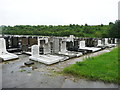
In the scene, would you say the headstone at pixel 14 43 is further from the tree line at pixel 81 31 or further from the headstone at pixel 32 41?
the tree line at pixel 81 31

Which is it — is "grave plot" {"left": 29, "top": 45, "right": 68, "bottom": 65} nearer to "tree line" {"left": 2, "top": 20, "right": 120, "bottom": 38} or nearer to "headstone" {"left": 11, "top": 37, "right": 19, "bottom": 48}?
"headstone" {"left": 11, "top": 37, "right": 19, "bottom": 48}

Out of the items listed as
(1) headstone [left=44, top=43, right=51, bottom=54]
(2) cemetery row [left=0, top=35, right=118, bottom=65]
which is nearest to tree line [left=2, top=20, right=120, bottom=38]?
(2) cemetery row [left=0, top=35, right=118, bottom=65]

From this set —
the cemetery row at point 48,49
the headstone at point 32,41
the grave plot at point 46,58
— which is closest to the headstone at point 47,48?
the cemetery row at point 48,49

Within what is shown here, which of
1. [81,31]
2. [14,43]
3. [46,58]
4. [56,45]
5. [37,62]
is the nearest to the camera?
[37,62]

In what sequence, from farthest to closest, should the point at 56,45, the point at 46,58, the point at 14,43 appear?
the point at 14,43
the point at 56,45
the point at 46,58

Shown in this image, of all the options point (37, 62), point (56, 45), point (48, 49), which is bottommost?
point (37, 62)

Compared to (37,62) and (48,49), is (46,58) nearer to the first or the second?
(37,62)

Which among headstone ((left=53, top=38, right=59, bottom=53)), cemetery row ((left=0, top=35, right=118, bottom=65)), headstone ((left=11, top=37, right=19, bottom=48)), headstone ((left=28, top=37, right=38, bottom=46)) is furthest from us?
headstone ((left=28, top=37, right=38, bottom=46))

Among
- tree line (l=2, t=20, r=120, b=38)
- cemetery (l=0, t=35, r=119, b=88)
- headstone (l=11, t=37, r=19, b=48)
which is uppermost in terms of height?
tree line (l=2, t=20, r=120, b=38)

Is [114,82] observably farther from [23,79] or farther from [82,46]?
[82,46]

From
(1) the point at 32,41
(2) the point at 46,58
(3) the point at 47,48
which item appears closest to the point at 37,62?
Answer: (2) the point at 46,58

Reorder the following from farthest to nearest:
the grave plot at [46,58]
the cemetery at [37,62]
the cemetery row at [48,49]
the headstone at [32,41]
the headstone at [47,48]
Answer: the headstone at [32,41] < the headstone at [47,48] < the cemetery row at [48,49] < the grave plot at [46,58] < the cemetery at [37,62]

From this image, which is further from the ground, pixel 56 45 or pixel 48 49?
pixel 56 45

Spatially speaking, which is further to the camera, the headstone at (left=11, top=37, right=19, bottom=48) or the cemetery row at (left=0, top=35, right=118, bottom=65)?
the headstone at (left=11, top=37, right=19, bottom=48)
